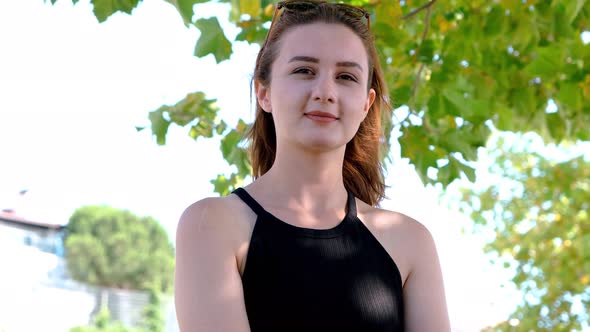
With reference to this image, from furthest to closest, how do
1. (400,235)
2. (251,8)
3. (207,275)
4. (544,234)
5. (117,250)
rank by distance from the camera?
(117,250) → (544,234) → (251,8) → (400,235) → (207,275)

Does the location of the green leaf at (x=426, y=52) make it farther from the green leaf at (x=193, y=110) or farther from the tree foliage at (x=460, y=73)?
the green leaf at (x=193, y=110)

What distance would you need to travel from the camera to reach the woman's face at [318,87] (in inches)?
64.2

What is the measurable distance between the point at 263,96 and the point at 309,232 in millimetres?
315

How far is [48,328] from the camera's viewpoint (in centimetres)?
3909

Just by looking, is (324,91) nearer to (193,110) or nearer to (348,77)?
(348,77)

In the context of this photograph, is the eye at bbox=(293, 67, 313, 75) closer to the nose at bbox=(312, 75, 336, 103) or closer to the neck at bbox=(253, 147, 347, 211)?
the nose at bbox=(312, 75, 336, 103)

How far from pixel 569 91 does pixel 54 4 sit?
2079 millimetres

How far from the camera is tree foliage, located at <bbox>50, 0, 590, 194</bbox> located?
3510mm

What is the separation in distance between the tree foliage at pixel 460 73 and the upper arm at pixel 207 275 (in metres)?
1.57

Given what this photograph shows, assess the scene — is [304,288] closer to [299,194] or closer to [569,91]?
[299,194]

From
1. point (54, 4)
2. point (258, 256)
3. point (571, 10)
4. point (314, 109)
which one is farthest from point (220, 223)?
point (571, 10)

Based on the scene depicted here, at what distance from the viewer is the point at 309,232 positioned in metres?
1.61

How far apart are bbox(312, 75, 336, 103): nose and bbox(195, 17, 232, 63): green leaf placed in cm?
Result: 147

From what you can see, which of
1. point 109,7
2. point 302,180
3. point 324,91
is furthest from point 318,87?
point 109,7
